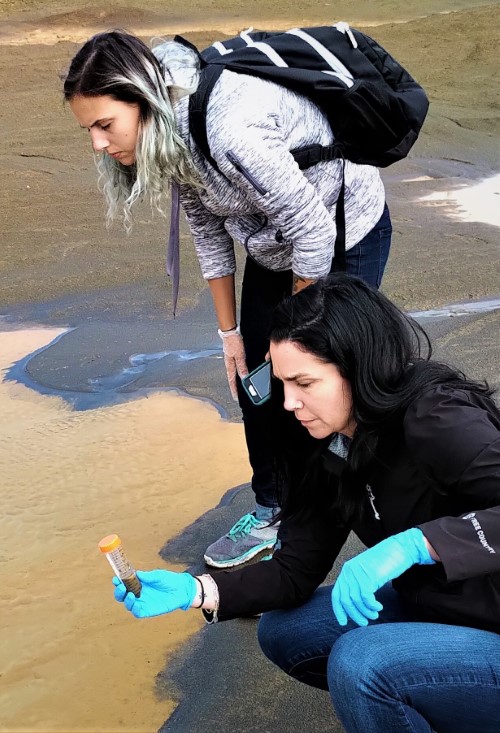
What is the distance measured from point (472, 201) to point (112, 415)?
4.60 meters

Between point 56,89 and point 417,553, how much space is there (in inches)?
413

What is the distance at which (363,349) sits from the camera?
169 centimetres

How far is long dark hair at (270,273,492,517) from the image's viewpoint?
169cm

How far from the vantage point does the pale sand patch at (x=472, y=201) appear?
6.78 metres

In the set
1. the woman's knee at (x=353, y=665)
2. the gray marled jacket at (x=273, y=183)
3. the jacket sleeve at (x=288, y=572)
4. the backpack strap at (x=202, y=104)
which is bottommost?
the jacket sleeve at (x=288, y=572)

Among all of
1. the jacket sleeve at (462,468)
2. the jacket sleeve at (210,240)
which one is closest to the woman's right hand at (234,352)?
the jacket sleeve at (210,240)

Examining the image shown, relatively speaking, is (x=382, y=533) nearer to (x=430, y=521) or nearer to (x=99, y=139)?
(x=430, y=521)

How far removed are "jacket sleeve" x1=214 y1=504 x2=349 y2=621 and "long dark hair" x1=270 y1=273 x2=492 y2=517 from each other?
24 cm

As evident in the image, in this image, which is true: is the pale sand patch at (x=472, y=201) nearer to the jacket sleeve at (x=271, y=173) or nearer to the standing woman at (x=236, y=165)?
the standing woman at (x=236, y=165)

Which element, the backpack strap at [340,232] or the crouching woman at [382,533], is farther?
the backpack strap at [340,232]

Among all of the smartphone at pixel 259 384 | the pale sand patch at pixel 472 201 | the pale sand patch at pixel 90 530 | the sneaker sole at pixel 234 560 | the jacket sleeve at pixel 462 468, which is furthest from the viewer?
the pale sand patch at pixel 472 201

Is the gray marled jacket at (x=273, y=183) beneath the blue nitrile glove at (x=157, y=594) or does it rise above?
above

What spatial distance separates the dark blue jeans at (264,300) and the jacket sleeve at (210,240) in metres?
0.08

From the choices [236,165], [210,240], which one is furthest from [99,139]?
[210,240]
